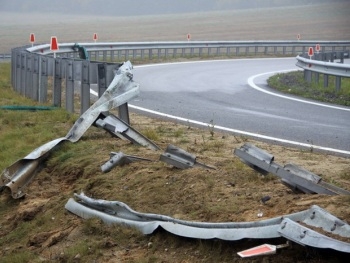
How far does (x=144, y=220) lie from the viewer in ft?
22.0

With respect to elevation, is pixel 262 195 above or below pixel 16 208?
above

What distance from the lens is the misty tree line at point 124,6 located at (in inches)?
4879

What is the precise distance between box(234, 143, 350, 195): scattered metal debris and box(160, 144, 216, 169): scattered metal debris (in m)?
0.70

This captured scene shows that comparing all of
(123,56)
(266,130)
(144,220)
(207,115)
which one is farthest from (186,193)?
(123,56)

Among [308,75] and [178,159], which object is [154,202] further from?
[308,75]

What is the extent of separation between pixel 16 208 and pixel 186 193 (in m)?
2.11

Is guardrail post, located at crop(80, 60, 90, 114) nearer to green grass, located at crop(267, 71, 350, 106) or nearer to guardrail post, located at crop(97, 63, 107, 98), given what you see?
guardrail post, located at crop(97, 63, 107, 98)

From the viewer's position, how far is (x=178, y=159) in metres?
7.96

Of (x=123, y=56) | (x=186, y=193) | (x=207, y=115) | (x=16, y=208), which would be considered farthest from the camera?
(x=123, y=56)

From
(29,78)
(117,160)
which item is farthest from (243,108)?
(117,160)

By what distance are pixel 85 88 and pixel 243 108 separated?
393 cm

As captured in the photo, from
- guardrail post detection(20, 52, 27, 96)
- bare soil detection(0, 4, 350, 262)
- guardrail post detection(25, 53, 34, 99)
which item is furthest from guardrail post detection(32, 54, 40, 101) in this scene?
bare soil detection(0, 4, 350, 262)

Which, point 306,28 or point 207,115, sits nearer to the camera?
point 207,115

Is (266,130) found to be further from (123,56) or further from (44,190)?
(123,56)
